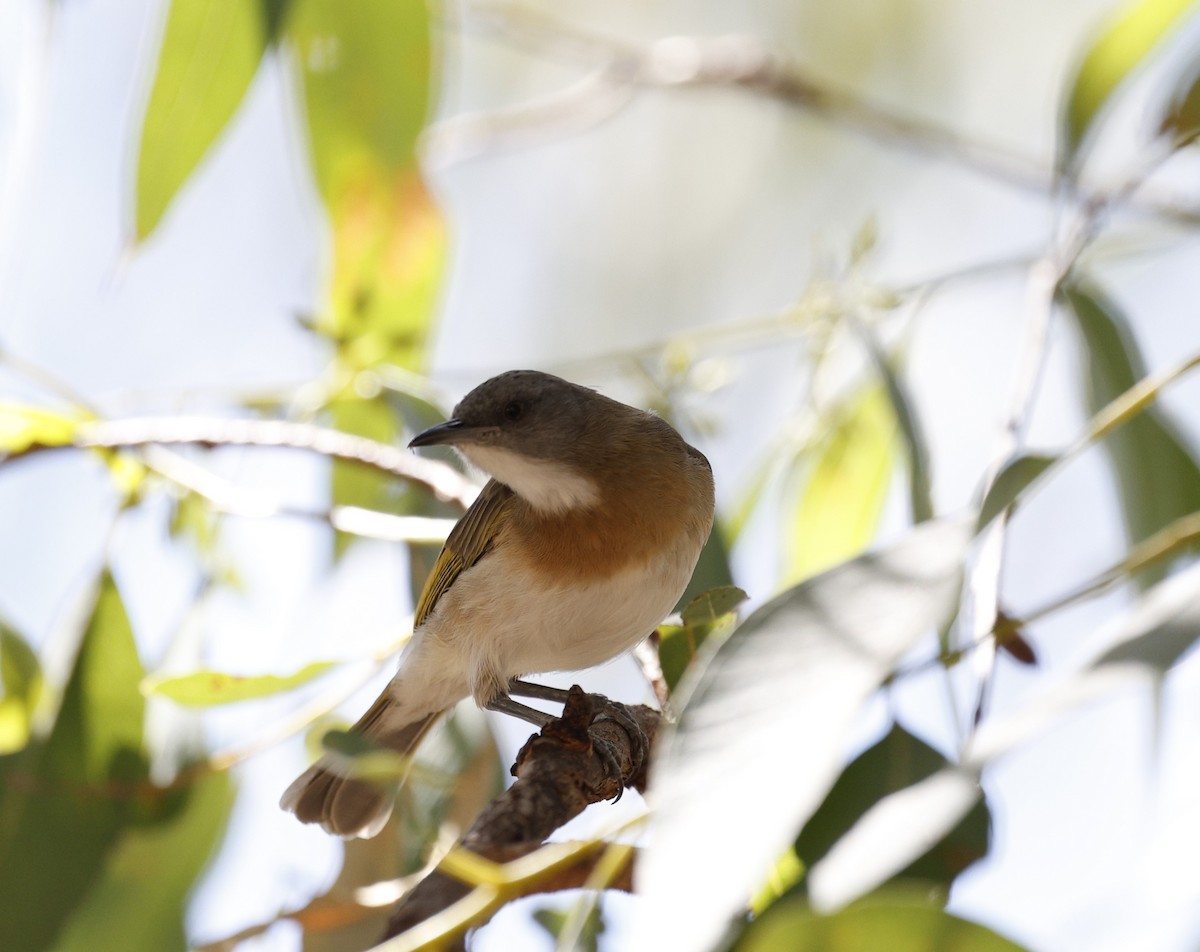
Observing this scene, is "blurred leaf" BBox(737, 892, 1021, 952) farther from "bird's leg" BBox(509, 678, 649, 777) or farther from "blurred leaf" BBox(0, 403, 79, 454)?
"blurred leaf" BBox(0, 403, 79, 454)

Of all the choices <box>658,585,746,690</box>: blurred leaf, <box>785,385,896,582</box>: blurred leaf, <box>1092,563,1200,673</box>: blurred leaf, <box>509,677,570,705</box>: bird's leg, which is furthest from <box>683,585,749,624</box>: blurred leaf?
<box>785,385,896,582</box>: blurred leaf

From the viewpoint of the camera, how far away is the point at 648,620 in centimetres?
237

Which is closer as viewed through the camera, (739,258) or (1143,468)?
(1143,468)

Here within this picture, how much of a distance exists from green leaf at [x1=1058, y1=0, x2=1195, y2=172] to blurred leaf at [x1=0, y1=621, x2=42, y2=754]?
236 cm

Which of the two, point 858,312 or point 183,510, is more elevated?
point 858,312

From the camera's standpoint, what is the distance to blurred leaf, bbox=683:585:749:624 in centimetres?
174

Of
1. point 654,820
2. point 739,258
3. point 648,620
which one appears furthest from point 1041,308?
point 739,258

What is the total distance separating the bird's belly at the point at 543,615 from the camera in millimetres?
2340

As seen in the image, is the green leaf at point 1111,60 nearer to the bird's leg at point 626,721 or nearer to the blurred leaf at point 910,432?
the blurred leaf at point 910,432

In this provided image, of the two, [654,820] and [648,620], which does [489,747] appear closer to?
[648,620]

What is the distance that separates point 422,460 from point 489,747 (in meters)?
0.69

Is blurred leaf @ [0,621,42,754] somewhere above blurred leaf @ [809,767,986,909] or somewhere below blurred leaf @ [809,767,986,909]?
above

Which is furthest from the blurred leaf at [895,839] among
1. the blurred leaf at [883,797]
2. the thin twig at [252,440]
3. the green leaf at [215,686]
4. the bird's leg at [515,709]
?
the thin twig at [252,440]

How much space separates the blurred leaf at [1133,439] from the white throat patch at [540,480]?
3.47 ft
